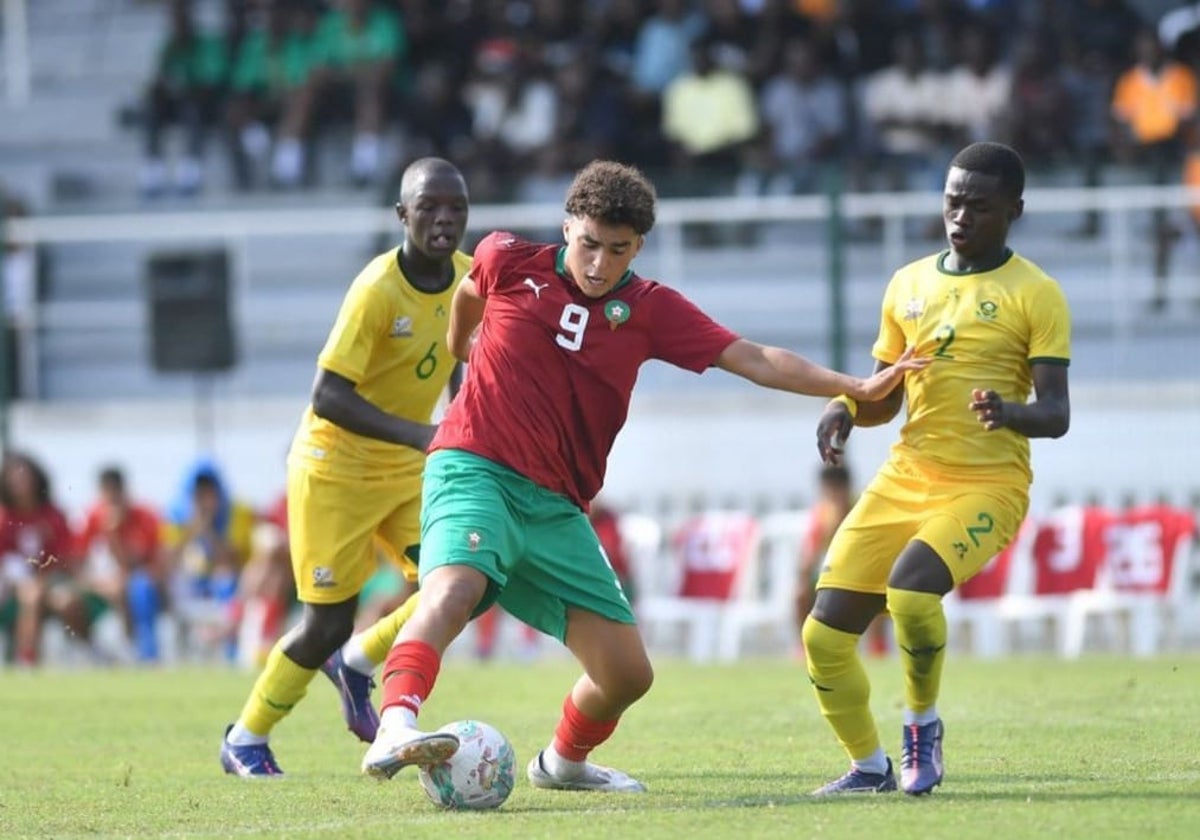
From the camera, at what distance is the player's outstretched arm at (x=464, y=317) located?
8742 millimetres

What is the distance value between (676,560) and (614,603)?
10713 millimetres

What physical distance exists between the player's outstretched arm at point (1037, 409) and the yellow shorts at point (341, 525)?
2.83 metres

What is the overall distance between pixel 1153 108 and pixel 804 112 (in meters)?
3.13

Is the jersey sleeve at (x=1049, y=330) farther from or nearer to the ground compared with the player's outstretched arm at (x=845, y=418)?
farther from the ground

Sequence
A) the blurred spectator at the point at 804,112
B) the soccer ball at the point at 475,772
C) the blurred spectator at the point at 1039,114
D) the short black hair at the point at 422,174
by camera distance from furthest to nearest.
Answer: the blurred spectator at the point at 804,112, the blurred spectator at the point at 1039,114, the short black hair at the point at 422,174, the soccer ball at the point at 475,772

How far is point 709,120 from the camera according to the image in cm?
2195

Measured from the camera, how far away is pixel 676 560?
19094 millimetres

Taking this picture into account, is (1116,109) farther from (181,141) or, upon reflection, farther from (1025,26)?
(181,141)

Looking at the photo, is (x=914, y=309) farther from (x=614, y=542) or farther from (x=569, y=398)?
(x=614, y=542)

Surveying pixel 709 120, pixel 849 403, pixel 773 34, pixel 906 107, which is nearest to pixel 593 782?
pixel 849 403

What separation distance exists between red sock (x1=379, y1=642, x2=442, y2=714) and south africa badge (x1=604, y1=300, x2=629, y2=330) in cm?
133

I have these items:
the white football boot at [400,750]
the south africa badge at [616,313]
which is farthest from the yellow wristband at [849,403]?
the white football boot at [400,750]

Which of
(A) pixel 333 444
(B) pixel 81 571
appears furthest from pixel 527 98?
(A) pixel 333 444

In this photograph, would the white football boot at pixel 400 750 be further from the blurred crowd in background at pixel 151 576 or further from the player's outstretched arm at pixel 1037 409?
the blurred crowd in background at pixel 151 576
